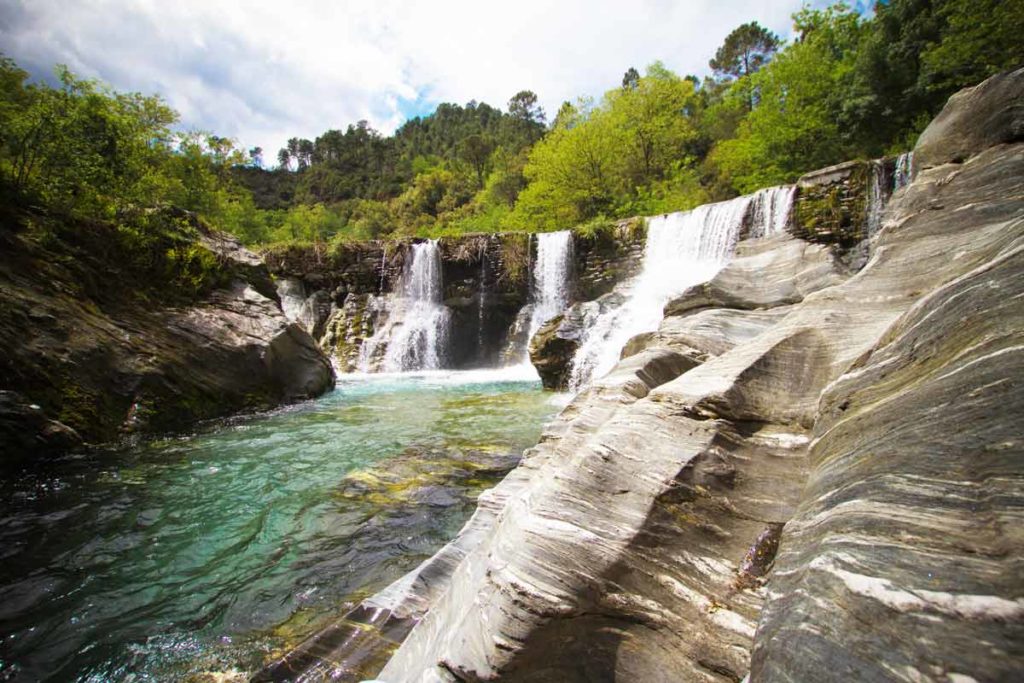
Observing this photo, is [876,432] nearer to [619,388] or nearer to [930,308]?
[930,308]

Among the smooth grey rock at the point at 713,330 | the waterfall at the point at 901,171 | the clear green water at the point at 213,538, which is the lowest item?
the clear green water at the point at 213,538

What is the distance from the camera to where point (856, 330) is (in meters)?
3.81

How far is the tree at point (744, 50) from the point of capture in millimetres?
57156

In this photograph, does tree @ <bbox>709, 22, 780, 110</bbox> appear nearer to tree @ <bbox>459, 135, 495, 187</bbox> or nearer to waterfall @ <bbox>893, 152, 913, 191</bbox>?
tree @ <bbox>459, 135, 495, 187</bbox>

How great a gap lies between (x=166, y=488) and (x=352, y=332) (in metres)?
16.3

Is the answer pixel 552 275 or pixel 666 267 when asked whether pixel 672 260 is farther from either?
pixel 552 275

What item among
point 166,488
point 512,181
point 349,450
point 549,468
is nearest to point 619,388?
point 549,468

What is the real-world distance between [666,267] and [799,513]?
52.3 feet

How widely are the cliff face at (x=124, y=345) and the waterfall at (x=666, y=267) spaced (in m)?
8.31

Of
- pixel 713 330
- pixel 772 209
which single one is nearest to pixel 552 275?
pixel 772 209

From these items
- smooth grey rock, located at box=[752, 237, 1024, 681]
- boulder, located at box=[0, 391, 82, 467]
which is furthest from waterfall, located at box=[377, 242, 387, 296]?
smooth grey rock, located at box=[752, 237, 1024, 681]

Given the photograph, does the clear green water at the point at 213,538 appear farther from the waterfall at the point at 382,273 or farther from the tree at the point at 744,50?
the tree at the point at 744,50

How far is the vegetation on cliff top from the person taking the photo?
962 cm

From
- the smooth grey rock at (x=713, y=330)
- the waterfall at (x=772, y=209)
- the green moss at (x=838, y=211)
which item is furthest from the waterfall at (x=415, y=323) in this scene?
the smooth grey rock at (x=713, y=330)
